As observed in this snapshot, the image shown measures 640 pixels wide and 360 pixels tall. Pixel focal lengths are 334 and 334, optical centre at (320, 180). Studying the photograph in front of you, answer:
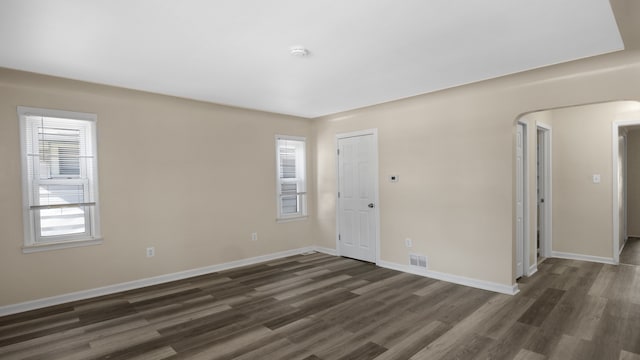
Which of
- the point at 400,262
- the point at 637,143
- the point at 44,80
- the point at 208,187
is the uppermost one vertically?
the point at 44,80

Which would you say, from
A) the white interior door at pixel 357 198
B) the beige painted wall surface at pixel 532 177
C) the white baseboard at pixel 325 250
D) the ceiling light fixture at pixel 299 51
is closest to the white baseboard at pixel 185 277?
the white interior door at pixel 357 198

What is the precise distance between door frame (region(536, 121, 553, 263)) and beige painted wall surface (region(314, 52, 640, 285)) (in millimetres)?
324

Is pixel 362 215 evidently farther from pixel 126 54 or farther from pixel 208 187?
pixel 126 54

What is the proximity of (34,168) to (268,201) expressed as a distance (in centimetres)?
308

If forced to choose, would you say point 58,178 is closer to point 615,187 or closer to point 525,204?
point 525,204

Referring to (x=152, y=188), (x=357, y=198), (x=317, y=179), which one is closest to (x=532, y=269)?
(x=357, y=198)

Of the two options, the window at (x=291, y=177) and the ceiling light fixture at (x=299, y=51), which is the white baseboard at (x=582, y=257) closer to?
the window at (x=291, y=177)

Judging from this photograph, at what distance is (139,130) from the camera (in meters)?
4.32

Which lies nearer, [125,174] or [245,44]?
[245,44]

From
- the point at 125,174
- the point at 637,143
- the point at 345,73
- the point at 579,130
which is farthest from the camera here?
the point at 637,143

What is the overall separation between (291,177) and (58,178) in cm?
341

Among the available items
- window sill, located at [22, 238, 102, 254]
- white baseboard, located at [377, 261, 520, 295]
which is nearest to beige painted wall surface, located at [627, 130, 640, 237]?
white baseboard, located at [377, 261, 520, 295]

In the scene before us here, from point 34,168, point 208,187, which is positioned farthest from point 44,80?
point 208,187

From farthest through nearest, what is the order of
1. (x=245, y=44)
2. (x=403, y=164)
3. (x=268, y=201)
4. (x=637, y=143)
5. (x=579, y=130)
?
1. (x=637, y=143)
2. (x=268, y=201)
3. (x=579, y=130)
4. (x=403, y=164)
5. (x=245, y=44)
